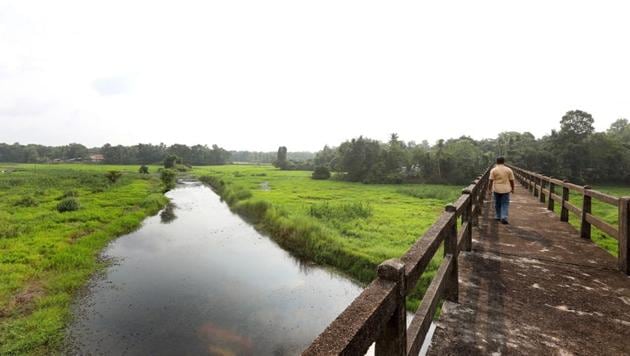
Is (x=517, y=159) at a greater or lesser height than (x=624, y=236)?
greater

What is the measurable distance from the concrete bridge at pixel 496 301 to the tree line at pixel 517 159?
190 feet

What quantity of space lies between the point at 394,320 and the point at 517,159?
213ft

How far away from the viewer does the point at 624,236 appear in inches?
219

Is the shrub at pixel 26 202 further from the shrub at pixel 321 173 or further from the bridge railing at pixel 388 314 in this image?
the shrub at pixel 321 173

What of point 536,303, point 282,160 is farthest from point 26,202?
point 282,160

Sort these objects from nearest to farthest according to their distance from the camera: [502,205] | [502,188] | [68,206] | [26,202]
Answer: [502,188], [502,205], [68,206], [26,202]

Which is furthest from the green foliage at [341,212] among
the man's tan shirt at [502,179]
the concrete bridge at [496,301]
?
the concrete bridge at [496,301]

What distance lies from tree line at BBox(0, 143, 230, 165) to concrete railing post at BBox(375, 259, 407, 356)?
139 m

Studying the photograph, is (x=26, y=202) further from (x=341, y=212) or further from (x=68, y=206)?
(x=341, y=212)

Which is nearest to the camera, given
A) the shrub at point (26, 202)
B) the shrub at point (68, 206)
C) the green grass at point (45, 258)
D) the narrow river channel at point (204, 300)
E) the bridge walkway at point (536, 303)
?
the bridge walkway at point (536, 303)

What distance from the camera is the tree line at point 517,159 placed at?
53406mm

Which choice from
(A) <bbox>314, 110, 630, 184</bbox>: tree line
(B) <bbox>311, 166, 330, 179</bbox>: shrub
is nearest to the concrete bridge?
(A) <bbox>314, 110, 630, 184</bbox>: tree line

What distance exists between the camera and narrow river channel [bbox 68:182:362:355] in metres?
11.0

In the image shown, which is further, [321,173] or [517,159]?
[321,173]
